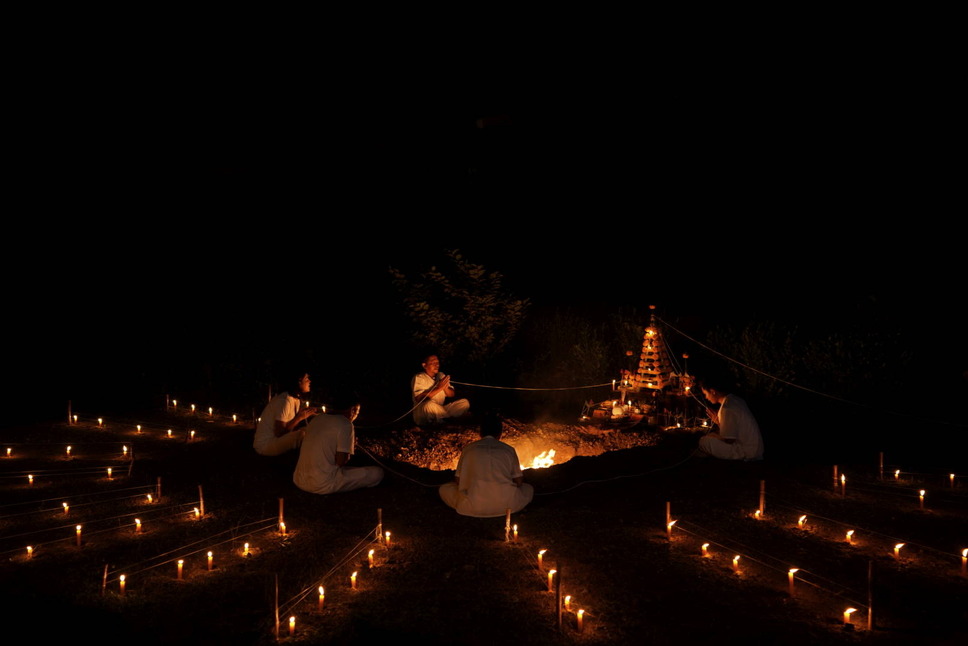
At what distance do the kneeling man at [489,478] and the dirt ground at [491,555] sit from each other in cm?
16

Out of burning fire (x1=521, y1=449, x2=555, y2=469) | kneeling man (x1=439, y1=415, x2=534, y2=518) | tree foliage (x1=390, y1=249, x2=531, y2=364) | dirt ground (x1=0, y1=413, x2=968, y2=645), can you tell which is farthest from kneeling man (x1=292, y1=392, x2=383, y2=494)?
tree foliage (x1=390, y1=249, x2=531, y2=364)

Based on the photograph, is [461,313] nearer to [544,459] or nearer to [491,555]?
[544,459]

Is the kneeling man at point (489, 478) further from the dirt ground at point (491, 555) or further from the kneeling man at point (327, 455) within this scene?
the kneeling man at point (327, 455)

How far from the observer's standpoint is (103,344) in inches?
570

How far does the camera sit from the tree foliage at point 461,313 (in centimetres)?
1273

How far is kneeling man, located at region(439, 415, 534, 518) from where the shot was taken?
613 cm

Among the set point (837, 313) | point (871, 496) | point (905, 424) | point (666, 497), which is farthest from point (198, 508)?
point (837, 313)

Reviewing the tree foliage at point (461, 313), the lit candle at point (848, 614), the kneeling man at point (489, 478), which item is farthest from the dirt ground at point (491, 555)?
the tree foliage at point (461, 313)

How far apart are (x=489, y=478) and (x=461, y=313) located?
7.05 metres

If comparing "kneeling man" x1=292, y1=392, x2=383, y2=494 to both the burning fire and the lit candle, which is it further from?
the lit candle

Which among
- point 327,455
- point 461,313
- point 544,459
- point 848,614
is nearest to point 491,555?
point 327,455

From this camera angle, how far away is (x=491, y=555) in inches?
214

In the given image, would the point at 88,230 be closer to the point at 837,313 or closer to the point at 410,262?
the point at 410,262

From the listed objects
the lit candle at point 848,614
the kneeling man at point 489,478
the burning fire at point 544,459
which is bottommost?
the burning fire at point 544,459
